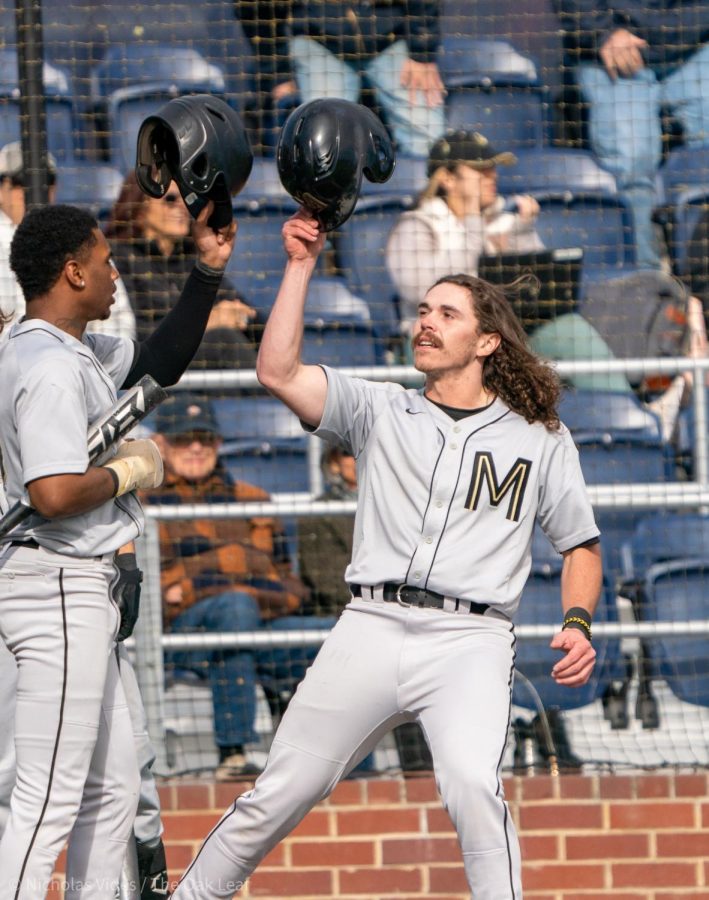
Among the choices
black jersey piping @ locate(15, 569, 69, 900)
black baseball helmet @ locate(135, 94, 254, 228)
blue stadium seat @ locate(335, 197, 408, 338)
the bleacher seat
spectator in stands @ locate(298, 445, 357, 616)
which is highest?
the bleacher seat

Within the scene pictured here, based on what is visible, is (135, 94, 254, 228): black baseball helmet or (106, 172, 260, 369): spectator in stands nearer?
(135, 94, 254, 228): black baseball helmet

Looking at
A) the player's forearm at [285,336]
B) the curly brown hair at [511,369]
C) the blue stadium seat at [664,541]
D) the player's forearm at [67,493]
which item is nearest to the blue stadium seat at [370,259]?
the blue stadium seat at [664,541]

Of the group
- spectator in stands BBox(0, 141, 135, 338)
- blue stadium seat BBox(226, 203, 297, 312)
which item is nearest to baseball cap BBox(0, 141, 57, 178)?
spectator in stands BBox(0, 141, 135, 338)

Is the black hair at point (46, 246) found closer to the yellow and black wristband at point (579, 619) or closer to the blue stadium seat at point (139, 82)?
the yellow and black wristband at point (579, 619)

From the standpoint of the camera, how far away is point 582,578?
340cm

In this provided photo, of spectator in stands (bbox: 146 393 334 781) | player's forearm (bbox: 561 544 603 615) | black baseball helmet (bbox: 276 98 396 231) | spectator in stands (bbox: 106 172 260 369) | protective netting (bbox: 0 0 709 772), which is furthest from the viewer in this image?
spectator in stands (bbox: 106 172 260 369)

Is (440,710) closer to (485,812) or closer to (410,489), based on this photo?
(485,812)

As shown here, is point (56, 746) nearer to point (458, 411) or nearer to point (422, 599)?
point (422, 599)

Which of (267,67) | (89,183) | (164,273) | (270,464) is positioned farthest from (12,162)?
(270,464)

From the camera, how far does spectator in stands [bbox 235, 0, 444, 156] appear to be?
557 cm

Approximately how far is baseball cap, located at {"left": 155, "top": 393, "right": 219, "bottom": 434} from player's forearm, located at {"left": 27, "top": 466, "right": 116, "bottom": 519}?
6.01 ft

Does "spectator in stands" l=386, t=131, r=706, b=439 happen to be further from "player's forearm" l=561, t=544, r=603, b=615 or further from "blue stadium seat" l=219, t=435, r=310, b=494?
"player's forearm" l=561, t=544, r=603, b=615

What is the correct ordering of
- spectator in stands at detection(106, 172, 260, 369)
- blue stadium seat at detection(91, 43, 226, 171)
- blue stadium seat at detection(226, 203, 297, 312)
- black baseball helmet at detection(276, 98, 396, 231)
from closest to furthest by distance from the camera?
black baseball helmet at detection(276, 98, 396, 231) → spectator in stands at detection(106, 172, 260, 369) → blue stadium seat at detection(226, 203, 297, 312) → blue stadium seat at detection(91, 43, 226, 171)

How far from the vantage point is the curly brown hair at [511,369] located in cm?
346
